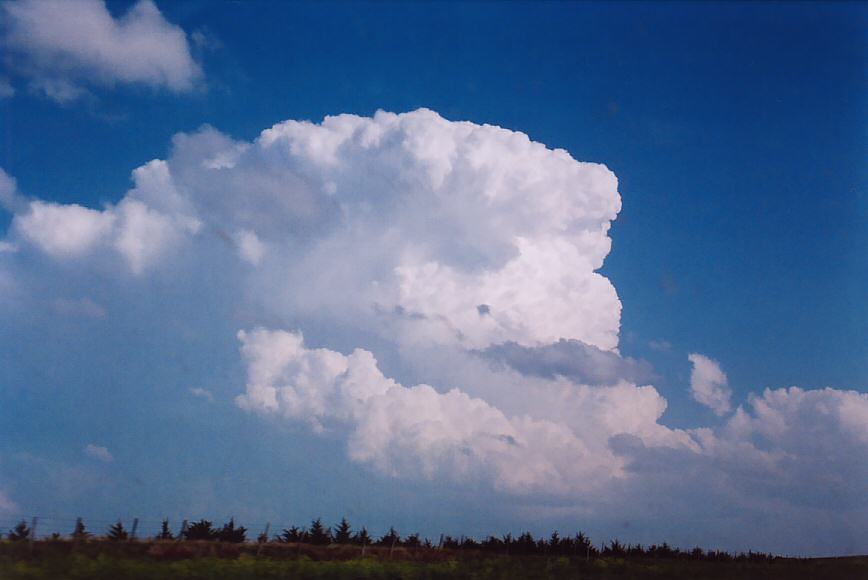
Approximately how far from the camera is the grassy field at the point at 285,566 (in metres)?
39.6

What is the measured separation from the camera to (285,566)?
4772cm

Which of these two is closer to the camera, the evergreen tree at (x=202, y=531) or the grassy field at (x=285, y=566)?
the grassy field at (x=285, y=566)

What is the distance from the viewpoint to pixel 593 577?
170 feet

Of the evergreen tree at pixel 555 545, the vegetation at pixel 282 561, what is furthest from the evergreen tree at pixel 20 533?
the evergreen tree at pixel 555 545

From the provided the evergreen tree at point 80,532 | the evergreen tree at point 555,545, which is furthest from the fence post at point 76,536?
the evergreen tree at point 555,545

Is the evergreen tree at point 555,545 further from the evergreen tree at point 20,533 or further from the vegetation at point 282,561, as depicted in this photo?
the evergreen tree at point 20,533

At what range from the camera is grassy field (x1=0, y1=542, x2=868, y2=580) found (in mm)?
39594

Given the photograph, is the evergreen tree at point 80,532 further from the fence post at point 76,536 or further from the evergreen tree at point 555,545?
the evergreen tree at point 555,545

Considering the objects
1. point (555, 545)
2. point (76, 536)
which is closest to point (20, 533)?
point (76, 536)

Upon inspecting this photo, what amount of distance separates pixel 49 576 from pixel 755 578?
4659 centimetres

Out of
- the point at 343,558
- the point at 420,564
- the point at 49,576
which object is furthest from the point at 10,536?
the point at 420,564

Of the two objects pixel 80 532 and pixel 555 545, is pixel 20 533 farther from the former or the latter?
pixel 555 545

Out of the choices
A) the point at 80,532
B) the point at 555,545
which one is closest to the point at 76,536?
the point at 80,532

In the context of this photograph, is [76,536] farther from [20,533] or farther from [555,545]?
[555,545]
